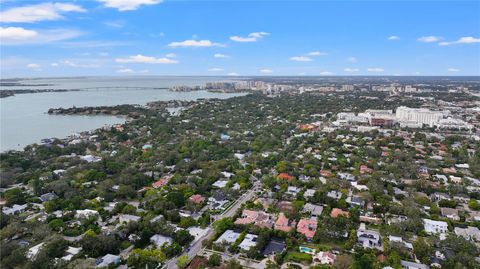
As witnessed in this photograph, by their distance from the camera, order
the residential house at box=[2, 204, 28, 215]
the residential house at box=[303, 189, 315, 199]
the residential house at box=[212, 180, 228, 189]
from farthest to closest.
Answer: the residential house at box=[212, 180, 228, 189], the residential house at box=[303, 189, 315, 199], the residential house at box=[2, 204, 28, 215]

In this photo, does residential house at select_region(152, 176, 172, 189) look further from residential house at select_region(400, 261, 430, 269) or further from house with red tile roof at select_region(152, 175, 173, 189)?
residential house at select_region(400, 261, 430, 269)

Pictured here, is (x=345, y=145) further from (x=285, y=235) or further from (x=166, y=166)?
(x=285, y=235)

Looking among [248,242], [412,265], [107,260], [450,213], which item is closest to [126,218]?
[107,260]

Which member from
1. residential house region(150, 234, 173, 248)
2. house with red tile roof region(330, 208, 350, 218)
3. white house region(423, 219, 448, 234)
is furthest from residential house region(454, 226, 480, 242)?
residential house region(150, 234, 173, 248)

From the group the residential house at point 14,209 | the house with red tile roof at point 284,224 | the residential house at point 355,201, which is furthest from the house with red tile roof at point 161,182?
the residential house at point 355,201

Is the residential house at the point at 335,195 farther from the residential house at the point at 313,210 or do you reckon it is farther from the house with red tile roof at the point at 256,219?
the house with red tile roof at the point at 256,219

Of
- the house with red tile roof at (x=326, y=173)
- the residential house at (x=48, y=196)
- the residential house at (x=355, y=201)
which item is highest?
the residential house at (x=48, y=196)
